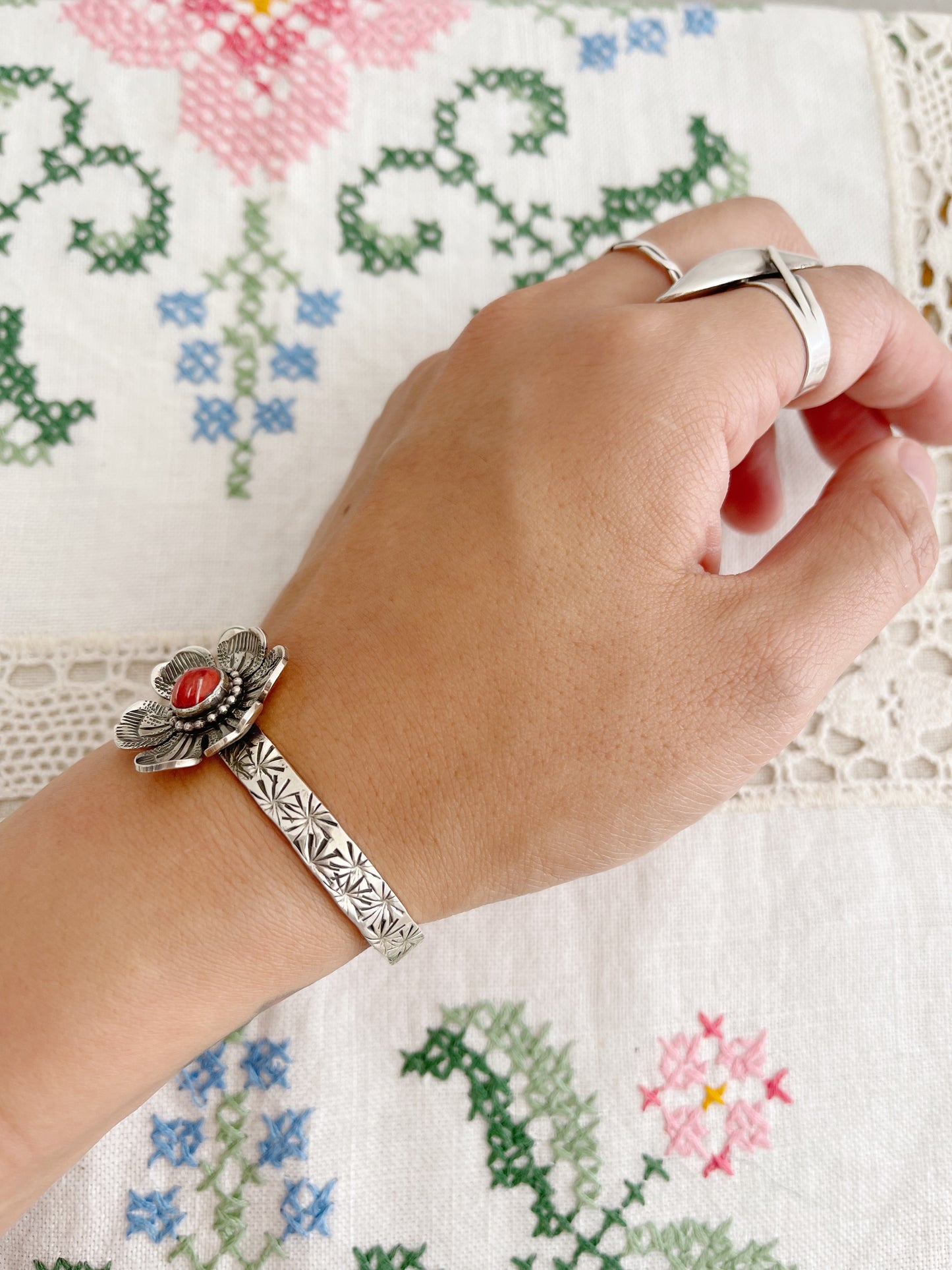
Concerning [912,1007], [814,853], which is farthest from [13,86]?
[912,1007]

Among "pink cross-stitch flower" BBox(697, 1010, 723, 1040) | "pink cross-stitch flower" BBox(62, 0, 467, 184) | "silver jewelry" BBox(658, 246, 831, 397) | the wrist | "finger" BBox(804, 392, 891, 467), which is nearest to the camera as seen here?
the wrist

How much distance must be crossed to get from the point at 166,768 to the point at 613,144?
0.90 m

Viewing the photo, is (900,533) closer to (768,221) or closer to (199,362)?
(768,221)

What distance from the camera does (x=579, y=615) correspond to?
0.66m

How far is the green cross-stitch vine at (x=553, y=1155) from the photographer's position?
2.60 feet

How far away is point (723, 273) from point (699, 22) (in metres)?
0.57

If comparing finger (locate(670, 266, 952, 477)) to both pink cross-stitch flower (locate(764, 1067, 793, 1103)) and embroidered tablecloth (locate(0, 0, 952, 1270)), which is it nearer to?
embroidered tablecloth (locate(0, 0, 952, 1270))

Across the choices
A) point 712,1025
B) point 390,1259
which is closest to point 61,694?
point 390,1259

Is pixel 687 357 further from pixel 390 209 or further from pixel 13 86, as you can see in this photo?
pixel 13 86

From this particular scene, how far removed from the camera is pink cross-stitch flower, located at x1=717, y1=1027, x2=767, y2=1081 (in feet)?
2.73

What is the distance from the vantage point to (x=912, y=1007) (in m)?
0.85

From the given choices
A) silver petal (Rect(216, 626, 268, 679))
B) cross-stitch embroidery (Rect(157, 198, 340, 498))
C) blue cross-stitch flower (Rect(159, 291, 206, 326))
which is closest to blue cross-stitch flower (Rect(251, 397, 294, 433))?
cross-stitch embroidery (Rect(157, 198, 340, 498))

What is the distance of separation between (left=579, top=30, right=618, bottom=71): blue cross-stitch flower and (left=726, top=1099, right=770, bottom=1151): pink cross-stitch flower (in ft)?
3.77

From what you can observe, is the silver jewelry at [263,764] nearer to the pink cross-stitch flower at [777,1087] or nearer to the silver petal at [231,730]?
the silver petal at [231,730]
